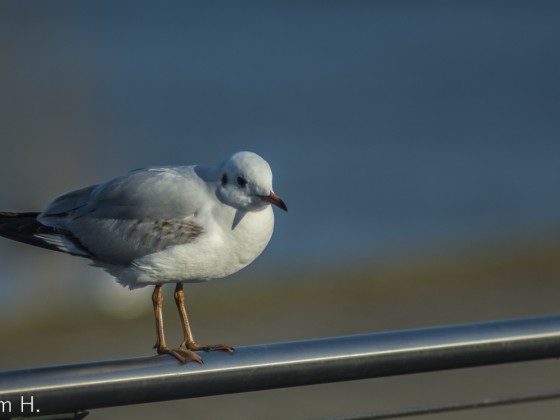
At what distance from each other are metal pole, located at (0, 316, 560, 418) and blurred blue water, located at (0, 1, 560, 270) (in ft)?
23.4

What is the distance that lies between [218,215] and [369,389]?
2832 mm

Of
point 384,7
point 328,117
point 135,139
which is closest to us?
point 135,139

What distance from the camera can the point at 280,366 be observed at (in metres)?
2.26

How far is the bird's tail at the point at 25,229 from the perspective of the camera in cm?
338

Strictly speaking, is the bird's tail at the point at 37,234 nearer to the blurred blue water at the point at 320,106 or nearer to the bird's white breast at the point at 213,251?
the bird's white breast at the point at 213,251

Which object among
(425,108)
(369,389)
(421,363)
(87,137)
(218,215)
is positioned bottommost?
(369,389)

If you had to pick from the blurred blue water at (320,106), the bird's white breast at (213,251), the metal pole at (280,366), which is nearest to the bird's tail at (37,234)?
the bird's white breast at (213,251)

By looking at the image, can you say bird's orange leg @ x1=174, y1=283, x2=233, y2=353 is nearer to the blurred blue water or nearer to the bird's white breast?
the bird's white breast

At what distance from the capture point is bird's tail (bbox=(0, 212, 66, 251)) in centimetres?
338

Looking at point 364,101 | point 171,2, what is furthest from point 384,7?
point 364,101

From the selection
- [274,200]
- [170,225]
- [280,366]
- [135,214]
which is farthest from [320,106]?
[280,366]

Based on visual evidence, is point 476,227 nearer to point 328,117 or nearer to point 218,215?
point 328,117

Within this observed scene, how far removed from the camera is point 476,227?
12.0 meters

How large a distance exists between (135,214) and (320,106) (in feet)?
58.2
